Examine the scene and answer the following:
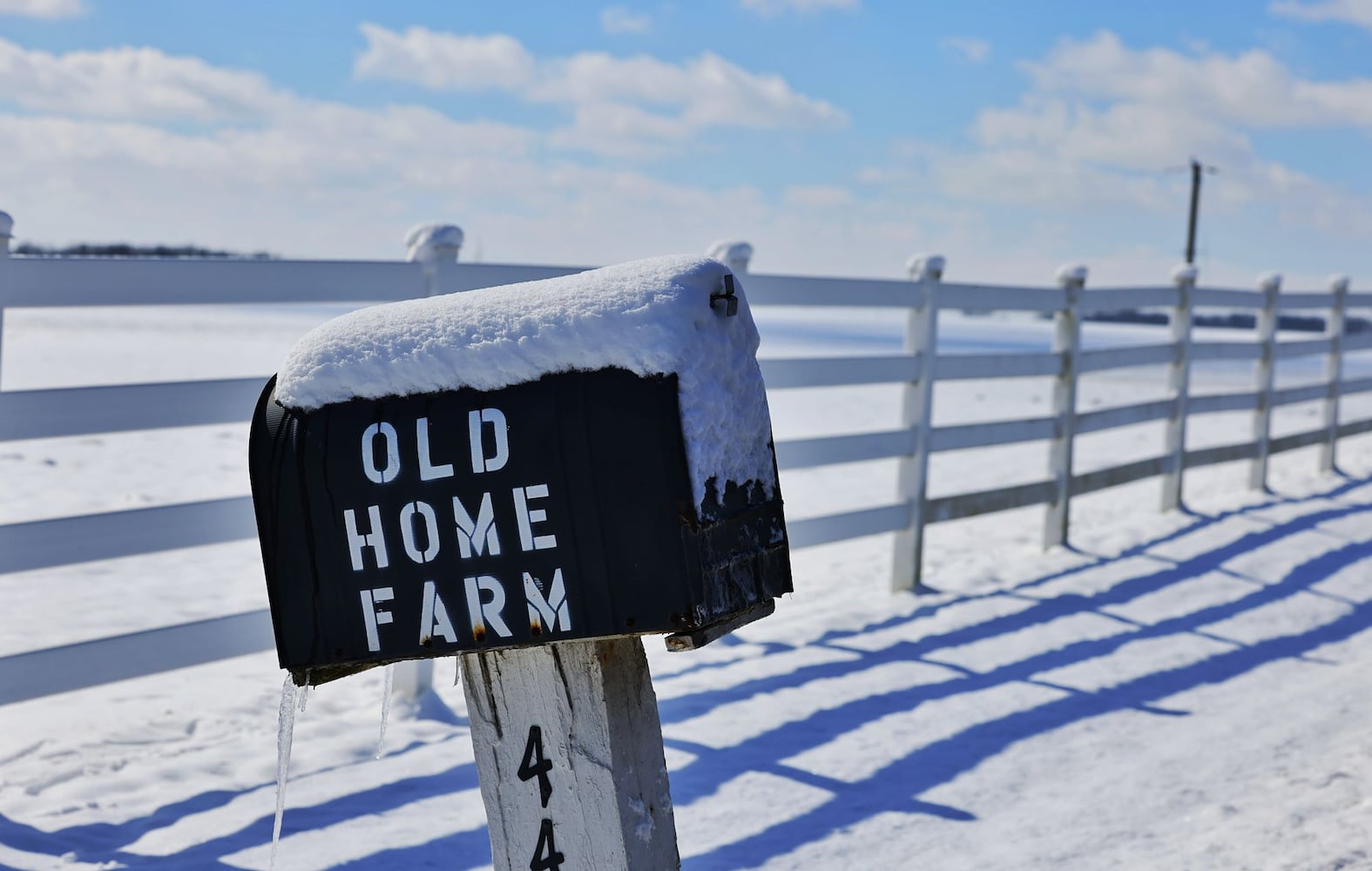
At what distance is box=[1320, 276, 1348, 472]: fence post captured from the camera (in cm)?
1060

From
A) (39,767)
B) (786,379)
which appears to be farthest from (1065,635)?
(39,767)

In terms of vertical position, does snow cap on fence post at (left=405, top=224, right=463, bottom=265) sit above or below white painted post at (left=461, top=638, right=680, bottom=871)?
above

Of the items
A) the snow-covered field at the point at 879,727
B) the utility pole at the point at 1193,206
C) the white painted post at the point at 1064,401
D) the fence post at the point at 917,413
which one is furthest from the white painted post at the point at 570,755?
the utility pole at the point at 1193,206

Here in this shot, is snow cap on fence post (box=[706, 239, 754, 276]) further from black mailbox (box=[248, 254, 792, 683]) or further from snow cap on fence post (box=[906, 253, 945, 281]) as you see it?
black mailbox (box=[248, 254, 792, 683])

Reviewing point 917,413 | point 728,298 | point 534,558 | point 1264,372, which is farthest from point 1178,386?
point 534,558

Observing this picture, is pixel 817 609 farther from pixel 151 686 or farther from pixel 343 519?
pixel 343 519

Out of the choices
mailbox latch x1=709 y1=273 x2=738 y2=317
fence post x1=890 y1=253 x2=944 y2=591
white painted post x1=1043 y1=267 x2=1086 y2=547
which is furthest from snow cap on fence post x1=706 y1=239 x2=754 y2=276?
mailbox latch x1=709 y1=273 x2=738 y2=317

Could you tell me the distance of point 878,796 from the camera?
346cm

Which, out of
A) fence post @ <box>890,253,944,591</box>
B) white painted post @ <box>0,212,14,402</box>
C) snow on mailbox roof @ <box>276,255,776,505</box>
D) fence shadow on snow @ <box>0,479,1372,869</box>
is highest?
white painted post @ <box>0,212,14,402</box>

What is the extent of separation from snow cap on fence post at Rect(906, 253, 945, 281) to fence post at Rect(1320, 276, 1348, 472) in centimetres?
603

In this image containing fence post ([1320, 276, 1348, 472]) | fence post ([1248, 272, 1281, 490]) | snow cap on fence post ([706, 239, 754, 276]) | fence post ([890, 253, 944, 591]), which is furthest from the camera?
fence post ([1320, 276, 1348, 472])

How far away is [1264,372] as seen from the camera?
9.52 metres

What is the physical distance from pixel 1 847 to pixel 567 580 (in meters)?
2.19

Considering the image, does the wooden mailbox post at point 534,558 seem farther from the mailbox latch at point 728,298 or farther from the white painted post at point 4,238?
the white painted post at point 4,238
